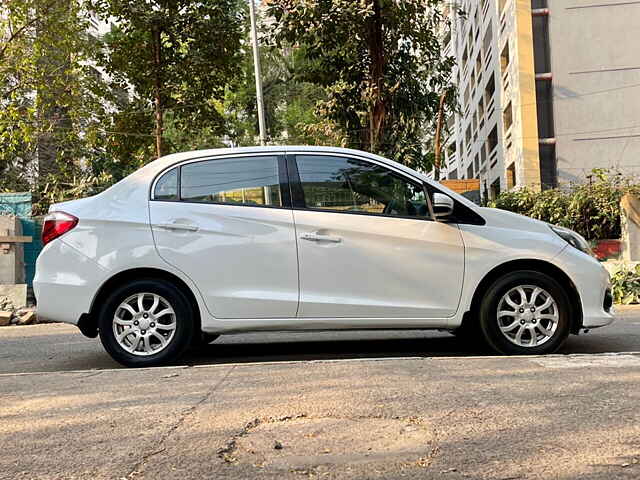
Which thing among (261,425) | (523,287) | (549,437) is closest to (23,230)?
(523,287)

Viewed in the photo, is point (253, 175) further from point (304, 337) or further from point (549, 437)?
point (549, 437)

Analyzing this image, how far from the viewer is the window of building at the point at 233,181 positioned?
244 inches

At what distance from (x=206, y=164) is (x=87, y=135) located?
58.3 feet

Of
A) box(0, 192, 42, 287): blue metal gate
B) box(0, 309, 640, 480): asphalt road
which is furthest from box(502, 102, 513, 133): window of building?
box(0, 309, 640, 480): asphalt road

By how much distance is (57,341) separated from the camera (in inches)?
349

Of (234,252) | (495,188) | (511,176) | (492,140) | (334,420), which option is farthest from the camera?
(492,140)

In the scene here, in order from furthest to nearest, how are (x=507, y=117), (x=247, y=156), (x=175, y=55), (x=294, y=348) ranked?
1. (x=507, y=117)
2. (x=175, y=55)
3. (x=294, y=348)
4. (x=247, y=156)

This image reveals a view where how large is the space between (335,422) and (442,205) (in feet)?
8.65

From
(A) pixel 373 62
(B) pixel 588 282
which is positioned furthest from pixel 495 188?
(B) pixel 588 282

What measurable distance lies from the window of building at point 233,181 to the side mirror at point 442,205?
1176 millimetres

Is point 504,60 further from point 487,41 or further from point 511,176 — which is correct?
point 487,41

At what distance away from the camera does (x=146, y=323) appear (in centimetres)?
610

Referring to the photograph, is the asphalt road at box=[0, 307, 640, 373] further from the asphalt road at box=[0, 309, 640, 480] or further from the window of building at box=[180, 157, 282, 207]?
the window of building at box=[180, 157, 282, 207]

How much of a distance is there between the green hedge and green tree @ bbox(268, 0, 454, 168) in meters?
3.64
